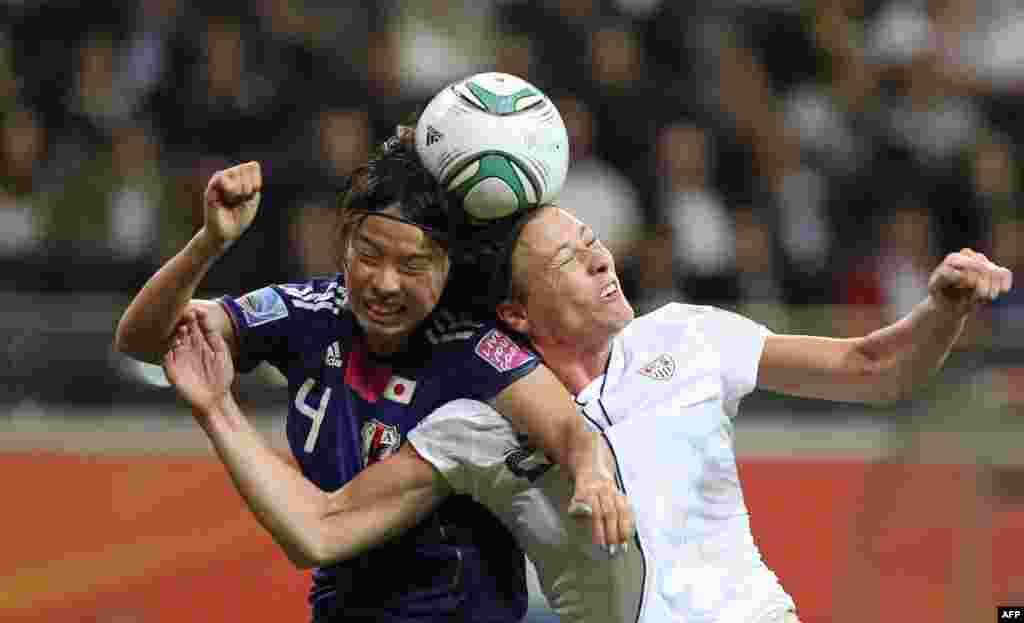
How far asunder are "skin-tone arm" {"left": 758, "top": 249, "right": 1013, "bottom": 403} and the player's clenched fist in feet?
3.75

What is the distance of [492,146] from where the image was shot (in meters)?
3.77

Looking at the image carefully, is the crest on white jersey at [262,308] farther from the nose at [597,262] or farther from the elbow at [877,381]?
the elbow at [877,381]

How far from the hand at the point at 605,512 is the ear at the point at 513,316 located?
0.60 meters

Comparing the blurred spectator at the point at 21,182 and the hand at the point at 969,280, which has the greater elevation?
the hand at the point at 969,280

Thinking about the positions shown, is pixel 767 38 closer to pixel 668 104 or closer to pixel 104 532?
pixel 668 104

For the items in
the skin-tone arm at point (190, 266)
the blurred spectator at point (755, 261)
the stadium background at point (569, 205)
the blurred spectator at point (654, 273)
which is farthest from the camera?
the blurred spectator at point (755, 261)

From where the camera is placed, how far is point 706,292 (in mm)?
8172

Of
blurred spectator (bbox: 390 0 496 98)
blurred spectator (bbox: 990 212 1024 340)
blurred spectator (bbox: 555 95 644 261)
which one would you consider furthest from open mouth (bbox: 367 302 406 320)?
blurred spectator (bbox: 390 0 496 98)

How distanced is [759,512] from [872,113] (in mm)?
3416

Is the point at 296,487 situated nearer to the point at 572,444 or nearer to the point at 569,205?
the point at 572,444

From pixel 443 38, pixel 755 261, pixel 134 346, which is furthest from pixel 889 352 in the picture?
pixel 443 38

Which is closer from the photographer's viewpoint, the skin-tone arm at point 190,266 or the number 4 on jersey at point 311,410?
the skin-tone arm at point 190,266

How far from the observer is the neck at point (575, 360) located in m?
3.94

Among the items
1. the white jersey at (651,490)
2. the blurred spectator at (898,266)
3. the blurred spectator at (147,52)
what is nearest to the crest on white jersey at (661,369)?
the white jersey at (651,490)
